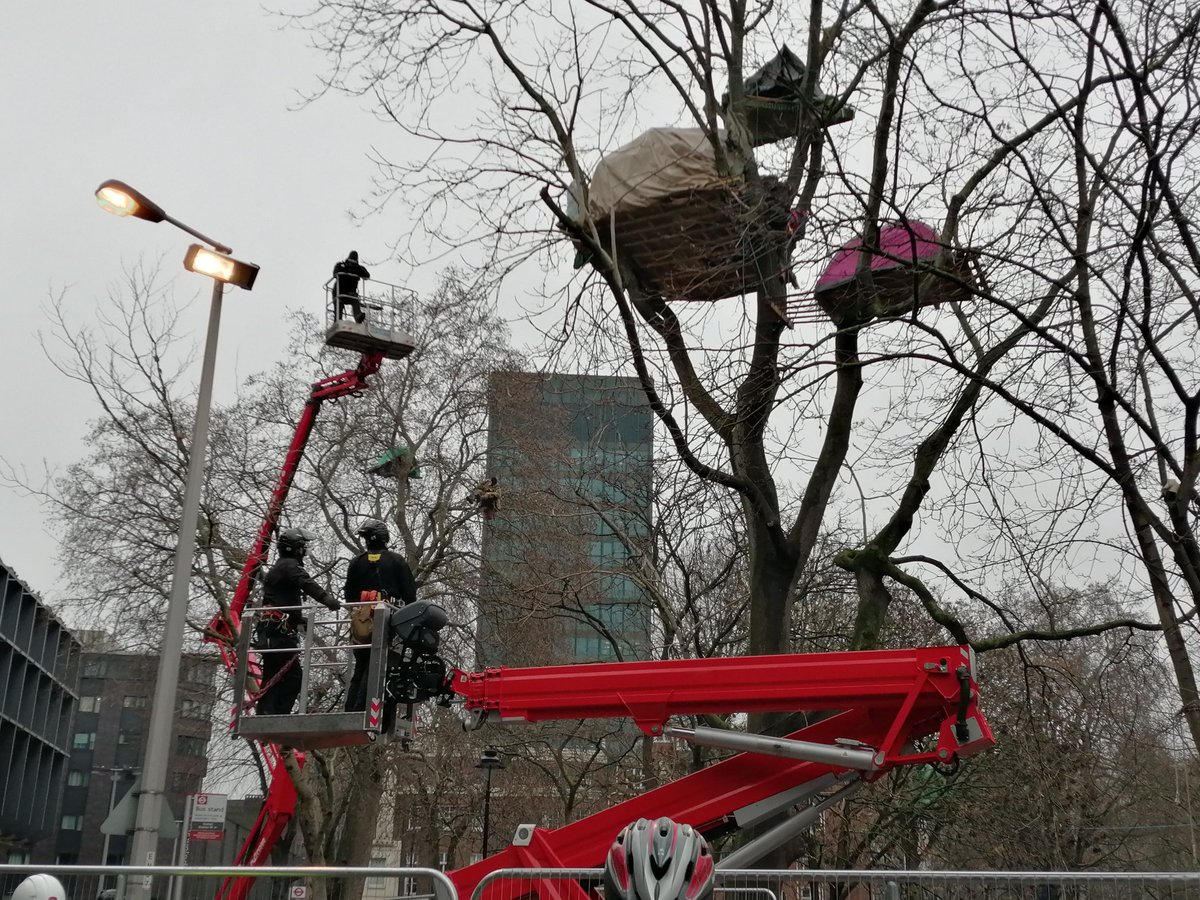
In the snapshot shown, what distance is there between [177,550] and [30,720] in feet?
199

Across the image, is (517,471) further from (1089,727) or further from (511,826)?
(511,826)

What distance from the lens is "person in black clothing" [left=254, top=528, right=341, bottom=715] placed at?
31.2 ft

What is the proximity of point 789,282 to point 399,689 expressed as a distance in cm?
546

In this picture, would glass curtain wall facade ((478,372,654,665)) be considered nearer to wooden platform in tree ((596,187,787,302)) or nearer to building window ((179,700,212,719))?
building window ((179,700,212,719))

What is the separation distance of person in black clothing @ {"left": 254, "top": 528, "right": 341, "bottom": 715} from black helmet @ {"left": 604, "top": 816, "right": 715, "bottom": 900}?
5.22 meters

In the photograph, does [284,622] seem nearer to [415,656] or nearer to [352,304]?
[415,656]

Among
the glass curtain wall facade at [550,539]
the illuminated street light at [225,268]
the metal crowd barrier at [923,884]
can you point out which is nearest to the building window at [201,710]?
the glass curtain wall facade at [550,539]

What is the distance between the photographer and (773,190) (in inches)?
436

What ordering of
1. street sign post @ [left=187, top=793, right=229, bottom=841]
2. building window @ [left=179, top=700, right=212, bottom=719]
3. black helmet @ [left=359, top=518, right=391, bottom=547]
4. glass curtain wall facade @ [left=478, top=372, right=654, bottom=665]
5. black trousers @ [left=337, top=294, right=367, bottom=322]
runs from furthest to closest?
building window @ [left=179, top=700, right=212, bottom=719], street sign post @ [left=187, top=793, right=229, bottom=841], glass curtain wall facade @ [left=478, top=372, right=654, bottom=665], black trousers @ [left=337, top=294, right=367, bottom=322], black helmet @ [left=359, top=518, right=391, bottom=547]

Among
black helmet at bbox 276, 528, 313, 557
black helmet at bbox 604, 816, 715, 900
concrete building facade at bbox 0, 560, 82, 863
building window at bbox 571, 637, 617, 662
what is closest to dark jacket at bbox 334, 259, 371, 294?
black helmet at bbox 276, 528, 313, 557

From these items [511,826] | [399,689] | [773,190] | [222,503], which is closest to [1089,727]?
[773,190]

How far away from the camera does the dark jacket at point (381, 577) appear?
9758 mm

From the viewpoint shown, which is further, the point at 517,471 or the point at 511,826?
the point at 511,826

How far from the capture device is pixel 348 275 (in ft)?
63.1
